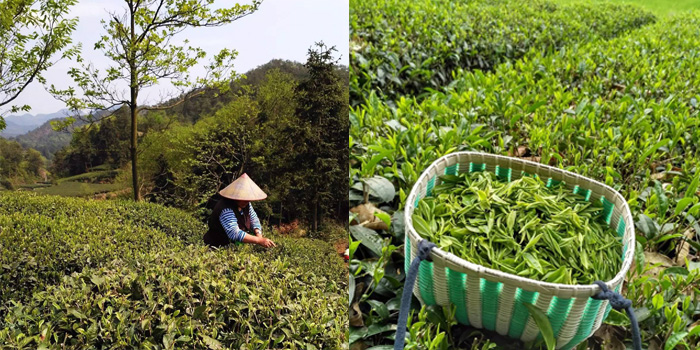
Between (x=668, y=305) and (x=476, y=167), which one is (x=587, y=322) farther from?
(x=476, y=167)

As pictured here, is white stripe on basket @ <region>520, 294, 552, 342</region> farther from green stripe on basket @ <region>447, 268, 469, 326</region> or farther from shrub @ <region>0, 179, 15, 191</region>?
shrub @ <region>0, 179, 15, 191</region>

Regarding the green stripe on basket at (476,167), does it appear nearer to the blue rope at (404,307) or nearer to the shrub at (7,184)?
the blue rope at (404,307)

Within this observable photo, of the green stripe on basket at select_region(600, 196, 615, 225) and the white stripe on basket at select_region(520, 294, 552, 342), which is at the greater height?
the green stripe on basket at select_region(600, 196, 615, 225)

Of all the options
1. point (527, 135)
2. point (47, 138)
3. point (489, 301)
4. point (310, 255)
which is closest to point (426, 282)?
point (489, 301)

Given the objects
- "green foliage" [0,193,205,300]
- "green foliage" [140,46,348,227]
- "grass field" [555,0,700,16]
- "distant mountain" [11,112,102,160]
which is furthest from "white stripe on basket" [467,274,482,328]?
"grass field" [555,0,700,16]

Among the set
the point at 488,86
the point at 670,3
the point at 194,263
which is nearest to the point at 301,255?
the point at 194,263

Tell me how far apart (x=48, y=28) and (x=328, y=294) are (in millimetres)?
712

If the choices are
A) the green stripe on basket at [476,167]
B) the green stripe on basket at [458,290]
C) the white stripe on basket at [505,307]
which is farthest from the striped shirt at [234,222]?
the green stripe on basket at [476,167]

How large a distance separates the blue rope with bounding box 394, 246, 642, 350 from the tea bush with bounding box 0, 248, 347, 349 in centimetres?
21

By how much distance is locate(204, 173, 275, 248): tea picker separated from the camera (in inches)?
37.5

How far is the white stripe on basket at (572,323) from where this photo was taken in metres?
0.95

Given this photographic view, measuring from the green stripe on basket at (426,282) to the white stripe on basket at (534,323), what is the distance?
206 mm

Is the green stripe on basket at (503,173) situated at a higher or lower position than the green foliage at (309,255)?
higher

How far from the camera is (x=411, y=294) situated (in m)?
0.79
